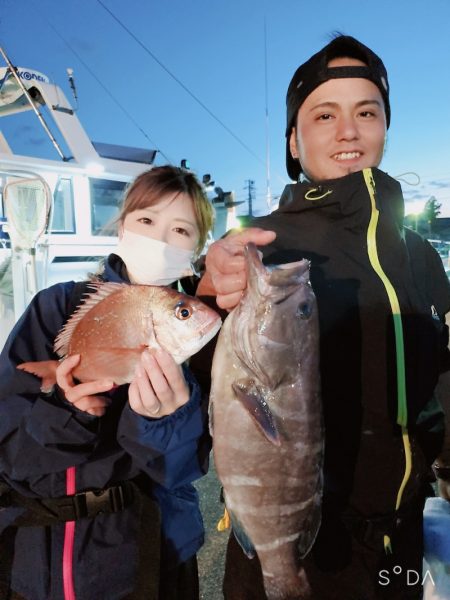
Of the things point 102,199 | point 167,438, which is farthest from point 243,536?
point 102,199

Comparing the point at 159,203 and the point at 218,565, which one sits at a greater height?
the point at 159,203

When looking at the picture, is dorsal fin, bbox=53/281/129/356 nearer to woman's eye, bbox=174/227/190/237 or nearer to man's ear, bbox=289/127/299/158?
woman's eye, bbox=174/227/190/237

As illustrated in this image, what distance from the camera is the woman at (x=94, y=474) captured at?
5.36ft

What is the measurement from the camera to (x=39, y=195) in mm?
4805

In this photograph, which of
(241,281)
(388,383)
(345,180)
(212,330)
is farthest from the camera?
(345,180)

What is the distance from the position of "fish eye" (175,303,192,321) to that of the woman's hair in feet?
3.84

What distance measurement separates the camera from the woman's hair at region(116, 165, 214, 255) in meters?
2.55

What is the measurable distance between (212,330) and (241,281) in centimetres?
25

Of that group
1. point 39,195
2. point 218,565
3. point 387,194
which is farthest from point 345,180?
point 39,195

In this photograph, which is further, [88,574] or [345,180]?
[345,180]

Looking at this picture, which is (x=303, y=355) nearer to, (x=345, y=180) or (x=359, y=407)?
(x=359, y=407)

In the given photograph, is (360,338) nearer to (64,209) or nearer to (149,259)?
(149,259)

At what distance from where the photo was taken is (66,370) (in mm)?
1590

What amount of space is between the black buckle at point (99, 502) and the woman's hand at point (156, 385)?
0.45 m
